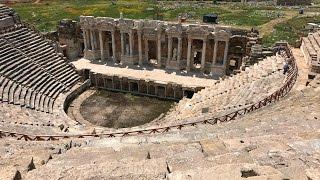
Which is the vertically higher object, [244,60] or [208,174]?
[208,174]

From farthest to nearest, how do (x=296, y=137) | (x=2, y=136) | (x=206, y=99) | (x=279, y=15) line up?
1. (x=279, y=15)
2. (x=206, y=99)
3. (x=2, y=136)
4. (x=296, y=137)

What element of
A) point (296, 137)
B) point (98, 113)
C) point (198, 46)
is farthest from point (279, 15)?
point (296, 137)

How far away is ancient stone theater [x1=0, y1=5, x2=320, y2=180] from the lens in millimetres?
7535

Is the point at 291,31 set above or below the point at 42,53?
above

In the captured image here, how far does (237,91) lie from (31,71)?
1857cm

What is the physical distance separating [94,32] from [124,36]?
4.04 m

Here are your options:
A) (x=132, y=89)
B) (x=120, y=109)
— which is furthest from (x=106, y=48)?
(x=120, y=109)

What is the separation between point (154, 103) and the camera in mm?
31031

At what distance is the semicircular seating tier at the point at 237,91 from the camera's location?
21062 mm

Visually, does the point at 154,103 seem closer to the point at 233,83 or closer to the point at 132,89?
the point at 132,89

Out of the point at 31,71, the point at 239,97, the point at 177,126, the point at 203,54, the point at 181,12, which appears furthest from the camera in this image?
the point at 181,12

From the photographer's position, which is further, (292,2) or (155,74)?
(292,2)

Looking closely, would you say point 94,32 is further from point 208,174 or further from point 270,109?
point 208,174

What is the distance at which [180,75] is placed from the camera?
3409 centimetres
